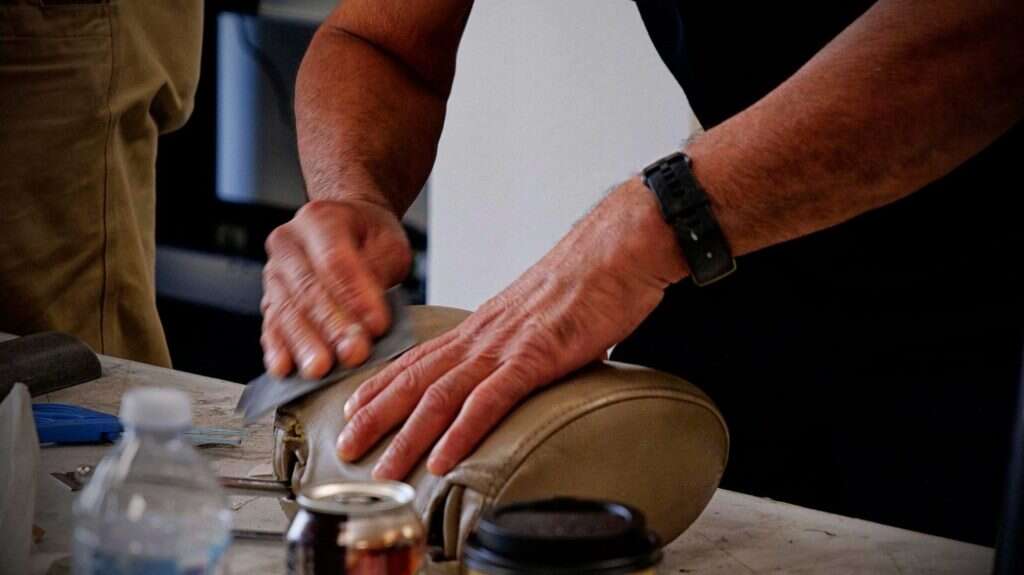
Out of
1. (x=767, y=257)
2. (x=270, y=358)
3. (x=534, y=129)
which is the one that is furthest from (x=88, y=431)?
(x=534, y=129)

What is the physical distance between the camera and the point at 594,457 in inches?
42.3

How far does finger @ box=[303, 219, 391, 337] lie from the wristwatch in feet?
Result: 0.96

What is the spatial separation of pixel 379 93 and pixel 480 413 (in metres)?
0.74

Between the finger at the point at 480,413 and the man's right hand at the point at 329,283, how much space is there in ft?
0.63

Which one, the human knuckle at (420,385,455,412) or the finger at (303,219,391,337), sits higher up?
the finger at (303,219,391,337)

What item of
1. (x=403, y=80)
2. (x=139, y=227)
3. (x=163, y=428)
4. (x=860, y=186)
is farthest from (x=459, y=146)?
(x=163, y=428)

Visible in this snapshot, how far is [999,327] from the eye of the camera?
4.63 ft

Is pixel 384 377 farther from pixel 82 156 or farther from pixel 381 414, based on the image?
pixel 82 156

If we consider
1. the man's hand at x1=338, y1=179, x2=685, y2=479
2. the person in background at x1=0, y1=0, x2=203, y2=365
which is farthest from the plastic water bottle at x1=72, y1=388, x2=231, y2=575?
the person in background at x1=0, y1=0, x2=203, y2=365

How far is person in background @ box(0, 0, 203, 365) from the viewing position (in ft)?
7.27

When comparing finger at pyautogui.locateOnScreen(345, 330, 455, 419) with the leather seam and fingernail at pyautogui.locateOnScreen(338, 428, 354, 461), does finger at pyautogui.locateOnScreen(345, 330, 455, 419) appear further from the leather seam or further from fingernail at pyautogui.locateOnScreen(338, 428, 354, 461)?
the leather seam

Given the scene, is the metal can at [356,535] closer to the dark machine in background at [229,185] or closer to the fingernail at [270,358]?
the fingernail at [270,358]

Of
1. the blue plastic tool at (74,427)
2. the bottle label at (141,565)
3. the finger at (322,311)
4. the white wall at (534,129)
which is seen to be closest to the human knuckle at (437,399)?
the finger at (322,311)

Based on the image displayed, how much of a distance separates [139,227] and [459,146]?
3.63ft
